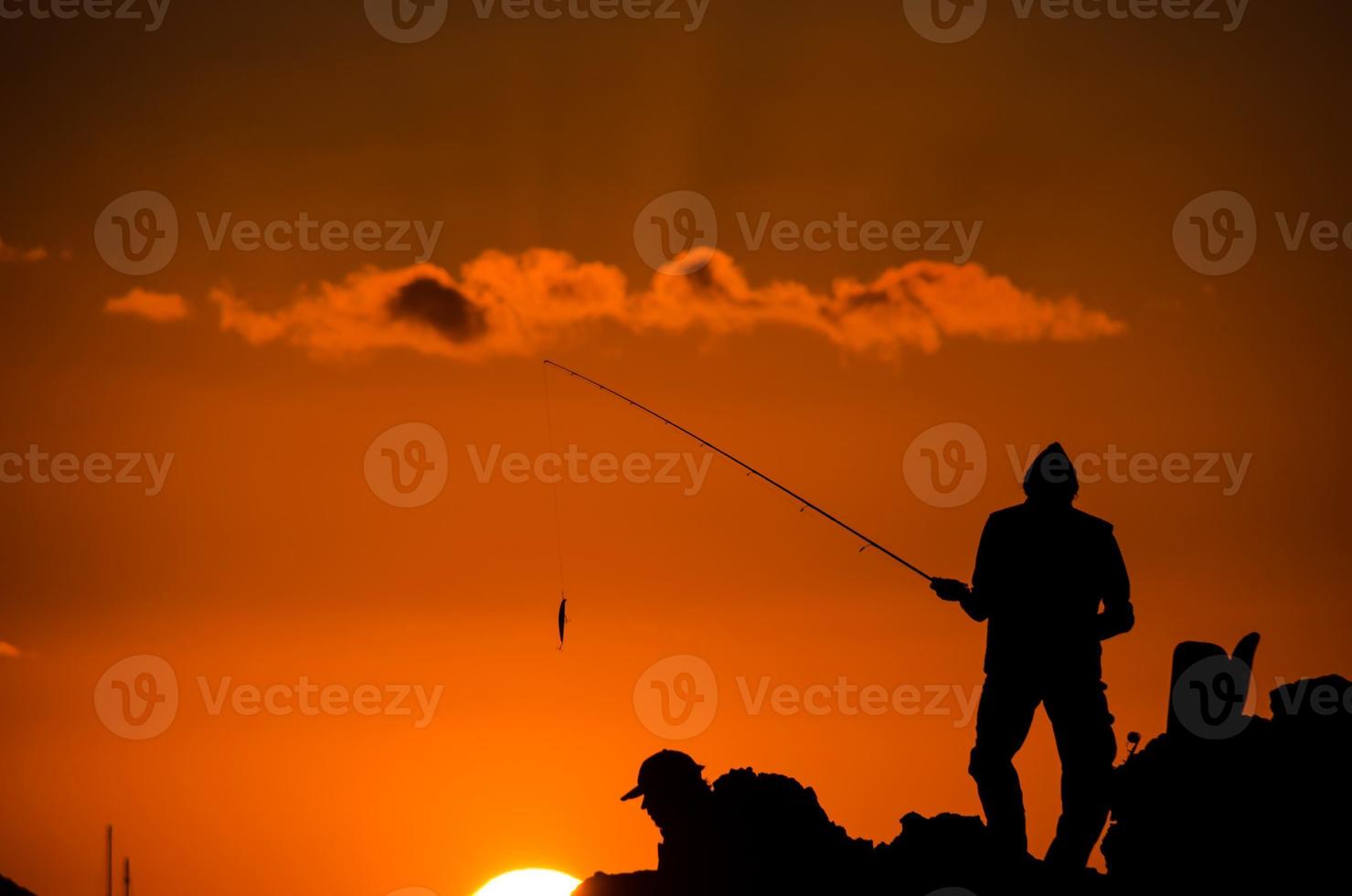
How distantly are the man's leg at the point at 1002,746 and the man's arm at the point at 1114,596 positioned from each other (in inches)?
36.3

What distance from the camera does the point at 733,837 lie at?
759 inches

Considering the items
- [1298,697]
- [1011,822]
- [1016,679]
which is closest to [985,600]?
[1016,679]

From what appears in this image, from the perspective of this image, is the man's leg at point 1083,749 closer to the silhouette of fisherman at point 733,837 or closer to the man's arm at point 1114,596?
the man's arm at point 1114,596

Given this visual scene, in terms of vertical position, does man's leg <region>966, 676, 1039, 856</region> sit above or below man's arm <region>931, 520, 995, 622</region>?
below

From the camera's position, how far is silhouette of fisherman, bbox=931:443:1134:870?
17359 mm

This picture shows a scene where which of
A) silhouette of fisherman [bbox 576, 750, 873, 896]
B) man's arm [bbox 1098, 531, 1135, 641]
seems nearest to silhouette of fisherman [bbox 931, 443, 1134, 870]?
man's arm [bbox 1098, 531, 1135, 641]

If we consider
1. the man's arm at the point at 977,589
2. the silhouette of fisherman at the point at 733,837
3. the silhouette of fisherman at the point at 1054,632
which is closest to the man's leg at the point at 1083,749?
the silhouette of fisherman at the point at 1054,632

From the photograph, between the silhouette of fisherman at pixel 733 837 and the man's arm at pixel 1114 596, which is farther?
the silhouette of fisherman at pixel 733 837

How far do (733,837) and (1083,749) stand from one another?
3.93 meters

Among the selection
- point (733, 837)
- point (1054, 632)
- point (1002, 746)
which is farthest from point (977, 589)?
point (733, 837)

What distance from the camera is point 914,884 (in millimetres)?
18297

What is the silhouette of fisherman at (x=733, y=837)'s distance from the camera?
19.0m

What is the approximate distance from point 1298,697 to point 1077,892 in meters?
2.95

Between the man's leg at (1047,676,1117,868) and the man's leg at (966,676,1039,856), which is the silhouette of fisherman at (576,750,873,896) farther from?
the man's leg at (1047,676,1117,868)
